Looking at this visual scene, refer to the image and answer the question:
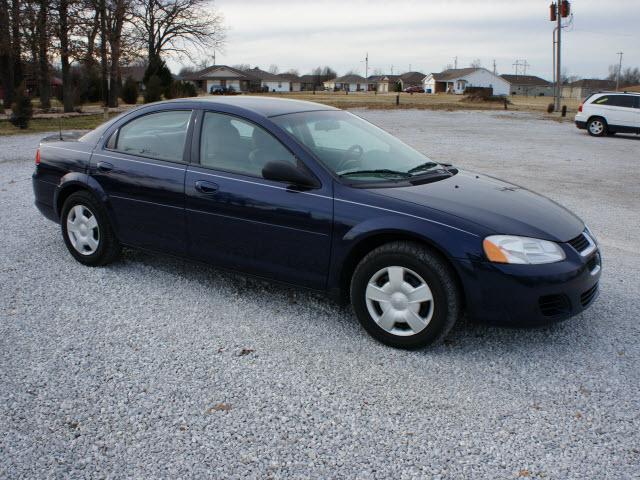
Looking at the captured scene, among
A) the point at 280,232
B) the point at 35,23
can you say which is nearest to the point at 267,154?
the point at 280,232

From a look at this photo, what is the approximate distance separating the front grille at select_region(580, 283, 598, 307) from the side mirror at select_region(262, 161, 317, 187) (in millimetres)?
1904

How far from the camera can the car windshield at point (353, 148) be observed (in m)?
4.14

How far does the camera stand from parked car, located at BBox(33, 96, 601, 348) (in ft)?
11.6

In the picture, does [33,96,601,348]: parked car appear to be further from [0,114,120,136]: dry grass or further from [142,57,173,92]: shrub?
[142,57,173,92]: shrub

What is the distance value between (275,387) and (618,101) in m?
22.1

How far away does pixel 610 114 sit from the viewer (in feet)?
70.3

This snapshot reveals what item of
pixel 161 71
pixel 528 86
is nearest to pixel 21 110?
pixel 161 71

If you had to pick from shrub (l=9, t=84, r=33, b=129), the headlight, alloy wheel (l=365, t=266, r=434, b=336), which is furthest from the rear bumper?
shrub (l=9, t=84, r=33, b=129)

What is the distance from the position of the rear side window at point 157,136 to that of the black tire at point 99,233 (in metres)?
0.54

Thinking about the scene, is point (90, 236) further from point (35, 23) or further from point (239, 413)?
point (35, 23)

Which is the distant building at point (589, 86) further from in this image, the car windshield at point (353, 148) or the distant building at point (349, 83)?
the car windshield at point (353, 148)

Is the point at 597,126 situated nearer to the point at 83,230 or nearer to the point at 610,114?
the point at 610,114

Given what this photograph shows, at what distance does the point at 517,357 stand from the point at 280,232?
1793 millimetres

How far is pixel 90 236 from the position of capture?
17.0 feet
